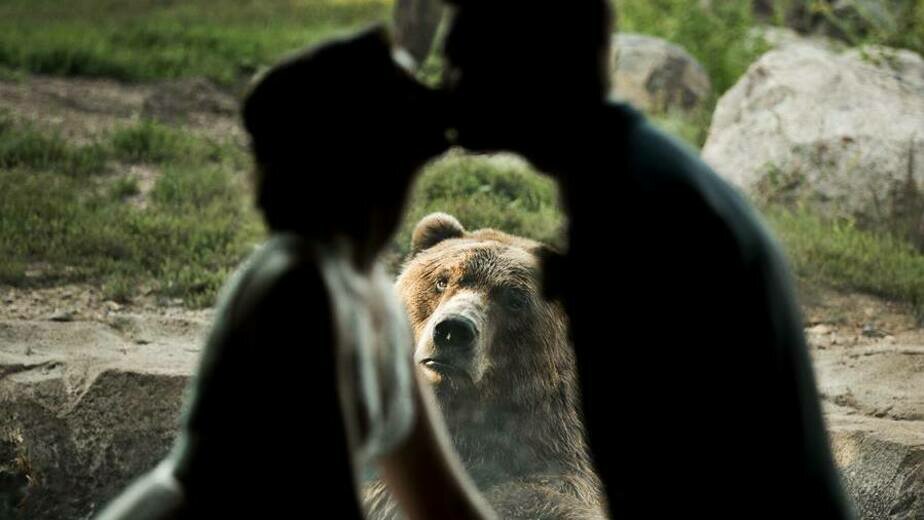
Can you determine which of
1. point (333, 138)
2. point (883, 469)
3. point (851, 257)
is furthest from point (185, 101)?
point (333, 138)

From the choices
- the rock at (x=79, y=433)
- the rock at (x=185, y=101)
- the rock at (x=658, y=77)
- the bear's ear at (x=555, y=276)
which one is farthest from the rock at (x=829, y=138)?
the bear's ear at (x=555, y=276)

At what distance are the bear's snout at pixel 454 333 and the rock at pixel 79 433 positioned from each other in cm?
115

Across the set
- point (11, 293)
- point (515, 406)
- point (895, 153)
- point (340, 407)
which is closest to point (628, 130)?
point (340, 407)

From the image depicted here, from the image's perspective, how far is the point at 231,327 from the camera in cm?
158

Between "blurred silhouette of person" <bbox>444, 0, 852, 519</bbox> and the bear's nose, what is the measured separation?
226cm

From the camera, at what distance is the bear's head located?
4375 mm

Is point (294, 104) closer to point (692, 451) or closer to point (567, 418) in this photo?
point (692, 451)

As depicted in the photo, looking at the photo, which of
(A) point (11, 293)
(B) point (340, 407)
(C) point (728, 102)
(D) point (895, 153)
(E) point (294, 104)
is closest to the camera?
(B) point (340, 407)

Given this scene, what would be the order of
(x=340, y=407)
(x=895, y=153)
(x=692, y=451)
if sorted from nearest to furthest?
(x=340, y=407) → (x=692, y=451) → (x=895, y=153)

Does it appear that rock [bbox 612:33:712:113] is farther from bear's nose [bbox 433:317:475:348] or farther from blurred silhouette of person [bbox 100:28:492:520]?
blurred silhouette of person [bbox 100:28:492:520]

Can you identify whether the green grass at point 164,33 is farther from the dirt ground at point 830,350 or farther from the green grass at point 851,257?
the green grass at point 851,257

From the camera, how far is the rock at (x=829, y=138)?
24.8 feet

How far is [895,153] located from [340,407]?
664cm

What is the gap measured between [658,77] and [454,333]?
5.85m
